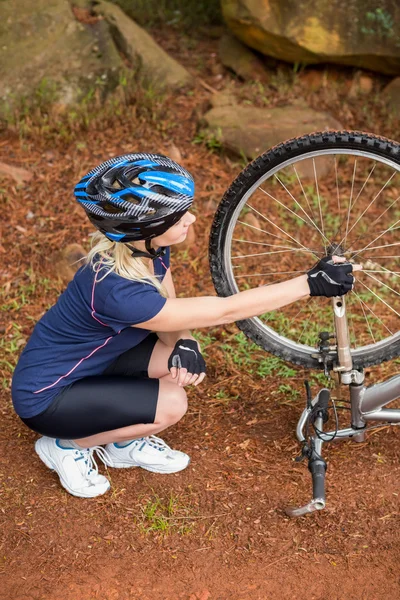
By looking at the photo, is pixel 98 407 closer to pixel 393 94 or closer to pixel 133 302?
pixel 133 302

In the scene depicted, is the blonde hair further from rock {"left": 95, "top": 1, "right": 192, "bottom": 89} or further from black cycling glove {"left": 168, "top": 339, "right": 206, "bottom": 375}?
rock {"left": 95, "top": 1, "right": 192, "bottom": 89}

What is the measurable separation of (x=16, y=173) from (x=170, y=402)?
2329mm

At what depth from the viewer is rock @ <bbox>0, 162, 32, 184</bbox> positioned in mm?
4691

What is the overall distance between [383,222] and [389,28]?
127 centimetres

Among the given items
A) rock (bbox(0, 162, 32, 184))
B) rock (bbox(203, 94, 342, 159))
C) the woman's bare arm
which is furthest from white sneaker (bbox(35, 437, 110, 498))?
rock (bbox(203, 94, 342, 159))

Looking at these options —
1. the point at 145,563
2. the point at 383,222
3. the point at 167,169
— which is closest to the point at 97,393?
the point at 145,563

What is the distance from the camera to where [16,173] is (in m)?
4.72

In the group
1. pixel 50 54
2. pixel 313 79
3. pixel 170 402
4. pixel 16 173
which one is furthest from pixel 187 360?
pixel 313 79

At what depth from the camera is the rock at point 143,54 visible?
5.28 metres

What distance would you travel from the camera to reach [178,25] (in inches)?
237

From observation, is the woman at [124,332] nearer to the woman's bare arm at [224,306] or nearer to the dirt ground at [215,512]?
the woman's bare arm at [224,306]

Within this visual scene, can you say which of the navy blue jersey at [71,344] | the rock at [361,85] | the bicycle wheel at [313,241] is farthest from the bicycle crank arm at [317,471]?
the rock at [361,85]

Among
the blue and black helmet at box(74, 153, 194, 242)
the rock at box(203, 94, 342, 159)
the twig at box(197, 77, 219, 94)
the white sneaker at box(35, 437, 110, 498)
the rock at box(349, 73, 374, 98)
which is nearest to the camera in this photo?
the blue and black helmet at box(74, 153, 194, 242)

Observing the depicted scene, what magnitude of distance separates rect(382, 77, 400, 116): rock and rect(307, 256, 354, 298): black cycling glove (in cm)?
287
